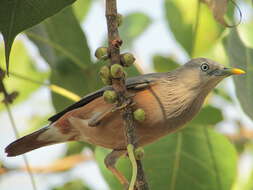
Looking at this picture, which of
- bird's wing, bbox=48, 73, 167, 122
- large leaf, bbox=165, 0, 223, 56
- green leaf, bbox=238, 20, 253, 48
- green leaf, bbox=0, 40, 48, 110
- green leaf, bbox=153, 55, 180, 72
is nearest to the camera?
bird's wing, bbox=48, 73, 167, 122

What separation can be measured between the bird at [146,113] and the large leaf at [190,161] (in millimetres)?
274

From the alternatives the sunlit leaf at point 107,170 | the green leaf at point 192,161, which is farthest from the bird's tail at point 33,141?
the green leaf at point 192,161

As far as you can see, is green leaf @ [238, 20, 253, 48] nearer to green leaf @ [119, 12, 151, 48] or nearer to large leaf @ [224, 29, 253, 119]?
large leaf @ [224, 29, 253, 119]

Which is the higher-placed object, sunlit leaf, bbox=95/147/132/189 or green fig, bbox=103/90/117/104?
green fig, bbox=103/90/117/104

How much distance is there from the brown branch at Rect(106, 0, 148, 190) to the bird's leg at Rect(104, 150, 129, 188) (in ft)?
3.55

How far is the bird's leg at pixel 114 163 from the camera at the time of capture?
4.21 m

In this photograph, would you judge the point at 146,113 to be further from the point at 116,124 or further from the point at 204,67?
the point at 204,67

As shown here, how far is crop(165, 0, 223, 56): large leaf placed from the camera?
16.7ft

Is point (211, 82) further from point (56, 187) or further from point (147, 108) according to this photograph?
point (56, 187)

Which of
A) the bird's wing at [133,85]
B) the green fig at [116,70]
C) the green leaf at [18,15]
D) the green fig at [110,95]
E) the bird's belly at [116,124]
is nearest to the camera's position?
the green leaf at [18,15]

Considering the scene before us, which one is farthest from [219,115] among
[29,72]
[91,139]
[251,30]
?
[29,72]

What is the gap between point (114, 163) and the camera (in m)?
4.27

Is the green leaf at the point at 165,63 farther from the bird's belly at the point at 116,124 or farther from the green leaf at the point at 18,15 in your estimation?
the green leaf at the point at 18,15

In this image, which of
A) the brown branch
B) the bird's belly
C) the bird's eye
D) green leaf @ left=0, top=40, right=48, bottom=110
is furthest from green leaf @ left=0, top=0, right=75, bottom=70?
green leaf @ left=0, top=40, right=48, bottom=110
